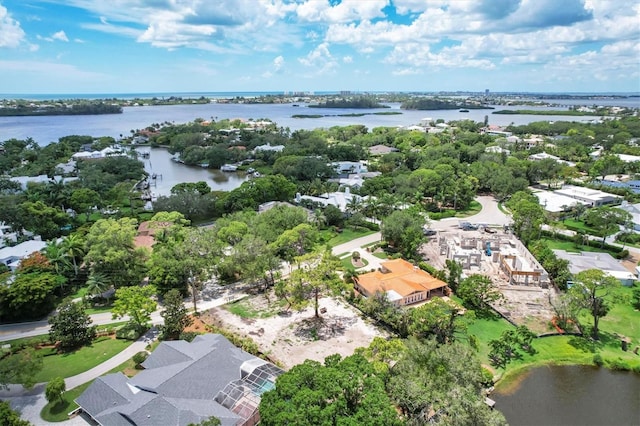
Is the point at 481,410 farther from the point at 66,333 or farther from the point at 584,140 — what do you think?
the point at 584,140

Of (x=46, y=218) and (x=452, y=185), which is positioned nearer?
(x=46, y=218)

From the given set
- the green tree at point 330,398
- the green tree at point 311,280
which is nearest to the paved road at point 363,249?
the green tree at point 311,280

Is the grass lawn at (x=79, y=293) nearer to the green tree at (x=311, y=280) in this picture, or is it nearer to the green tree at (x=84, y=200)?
the green tree at (x=311, y=280)

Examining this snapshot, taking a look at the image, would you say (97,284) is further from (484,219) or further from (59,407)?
(484,219)

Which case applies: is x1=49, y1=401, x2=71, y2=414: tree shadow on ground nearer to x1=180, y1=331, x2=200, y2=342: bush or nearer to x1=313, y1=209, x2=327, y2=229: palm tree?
x1=180, y1=331, x2=200, y2=342: bush

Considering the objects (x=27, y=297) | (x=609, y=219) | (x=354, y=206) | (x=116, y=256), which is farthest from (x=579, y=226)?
(x=27, y=297)

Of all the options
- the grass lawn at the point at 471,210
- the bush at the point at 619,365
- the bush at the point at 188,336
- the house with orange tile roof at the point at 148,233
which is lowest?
the bush at the point at 619,365

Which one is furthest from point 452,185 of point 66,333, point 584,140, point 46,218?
point 584,140
